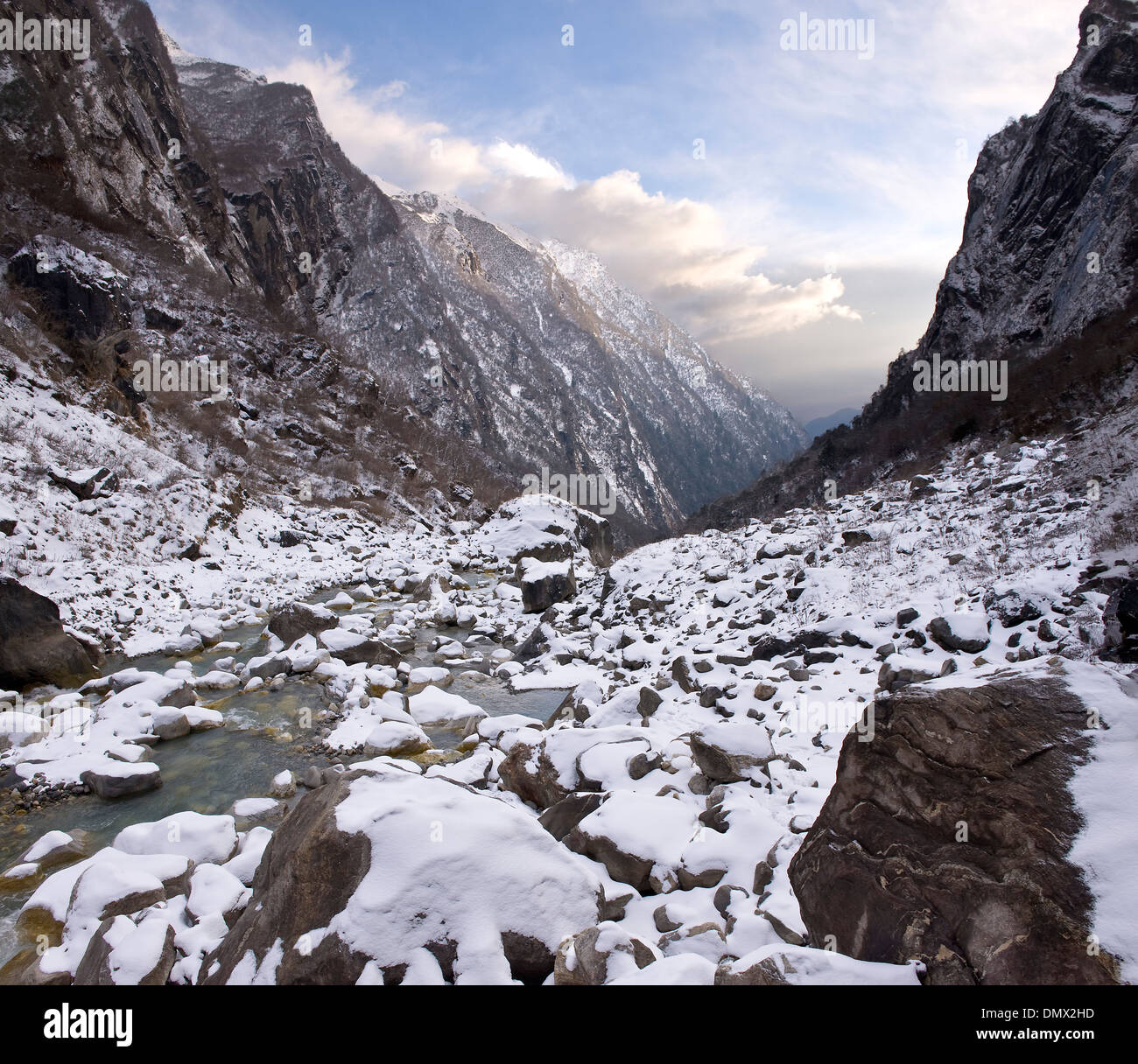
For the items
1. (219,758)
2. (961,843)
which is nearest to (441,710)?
(219,758)

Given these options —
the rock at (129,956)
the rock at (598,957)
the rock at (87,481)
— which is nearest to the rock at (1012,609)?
the rock at (598,957)

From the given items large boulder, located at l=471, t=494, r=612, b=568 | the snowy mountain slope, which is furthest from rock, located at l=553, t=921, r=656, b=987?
the snowy mountain slope

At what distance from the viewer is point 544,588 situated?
1964 cm

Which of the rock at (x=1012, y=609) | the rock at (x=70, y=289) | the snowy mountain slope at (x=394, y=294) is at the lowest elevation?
the rock at (x=1012, y=609)

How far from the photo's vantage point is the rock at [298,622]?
13.8m

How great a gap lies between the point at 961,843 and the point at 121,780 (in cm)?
926

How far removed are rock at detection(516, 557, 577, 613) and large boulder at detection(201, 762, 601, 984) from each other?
1502cm

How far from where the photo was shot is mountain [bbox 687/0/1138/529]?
18828 mm

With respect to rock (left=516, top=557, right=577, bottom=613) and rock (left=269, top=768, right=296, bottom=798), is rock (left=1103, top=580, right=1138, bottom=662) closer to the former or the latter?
rock (left=269, top=768, right=296, bottom=798)

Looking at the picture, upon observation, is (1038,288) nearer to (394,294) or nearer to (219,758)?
(219,758)

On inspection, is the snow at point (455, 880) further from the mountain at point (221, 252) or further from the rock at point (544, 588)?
the mountain at point (221, 252)

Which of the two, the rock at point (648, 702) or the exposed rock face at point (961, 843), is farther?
the rock at point (648, 702)

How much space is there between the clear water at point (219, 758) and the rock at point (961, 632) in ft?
21.3

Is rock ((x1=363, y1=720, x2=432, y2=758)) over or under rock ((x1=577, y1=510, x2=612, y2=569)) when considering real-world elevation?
under
